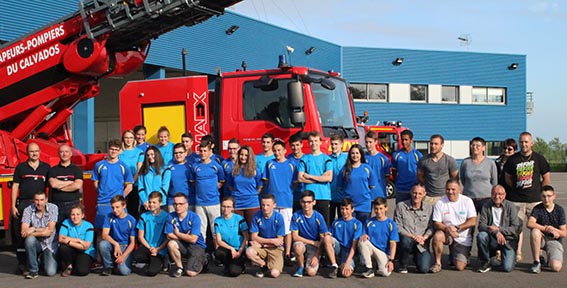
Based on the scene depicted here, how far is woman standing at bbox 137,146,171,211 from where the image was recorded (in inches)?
318

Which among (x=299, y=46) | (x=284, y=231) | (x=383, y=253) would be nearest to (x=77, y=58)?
(x=284, y=231)

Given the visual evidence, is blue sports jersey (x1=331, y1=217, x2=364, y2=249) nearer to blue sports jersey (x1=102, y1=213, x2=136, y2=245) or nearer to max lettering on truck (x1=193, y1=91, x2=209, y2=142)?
blue sports jersey (x1=102, y1=213, x2=136, y2=245)

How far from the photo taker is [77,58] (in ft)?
27.2

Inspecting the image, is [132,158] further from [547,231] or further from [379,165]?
[547,231]

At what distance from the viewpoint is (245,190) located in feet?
26.4

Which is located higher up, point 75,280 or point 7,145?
point 7,145

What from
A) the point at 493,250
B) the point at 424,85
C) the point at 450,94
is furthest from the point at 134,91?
the point at 450,94

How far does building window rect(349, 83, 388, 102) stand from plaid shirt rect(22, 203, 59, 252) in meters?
26.5

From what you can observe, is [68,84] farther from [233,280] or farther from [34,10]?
[34,10]

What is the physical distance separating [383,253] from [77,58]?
452 centimetres

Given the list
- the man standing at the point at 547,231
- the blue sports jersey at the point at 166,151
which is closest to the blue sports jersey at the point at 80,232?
the blue sports jersey at the point at 166,151

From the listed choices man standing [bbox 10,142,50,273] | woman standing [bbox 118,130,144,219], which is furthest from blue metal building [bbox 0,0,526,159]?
man standing [bbox 10,142,50,273]

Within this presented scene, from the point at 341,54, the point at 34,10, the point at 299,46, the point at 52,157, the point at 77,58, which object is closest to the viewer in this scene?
the point at 77,58

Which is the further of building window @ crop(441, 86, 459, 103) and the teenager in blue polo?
building window @ crop(441, 86, 459, 103)
